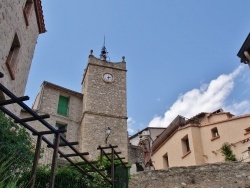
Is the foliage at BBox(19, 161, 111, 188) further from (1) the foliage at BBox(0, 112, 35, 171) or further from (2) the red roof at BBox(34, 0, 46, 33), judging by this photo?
(2) the red roof at BBox(34, 0, 46, 33)

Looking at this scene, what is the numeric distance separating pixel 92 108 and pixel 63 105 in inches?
78.6

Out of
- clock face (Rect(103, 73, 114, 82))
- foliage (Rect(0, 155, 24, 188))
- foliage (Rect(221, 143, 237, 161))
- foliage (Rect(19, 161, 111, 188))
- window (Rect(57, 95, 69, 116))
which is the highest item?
clock face (Rect(103, 73, 114, 82))

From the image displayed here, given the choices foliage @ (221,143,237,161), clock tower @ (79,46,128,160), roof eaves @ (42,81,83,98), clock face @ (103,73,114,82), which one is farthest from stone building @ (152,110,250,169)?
roof eaves @ (42,81,83,98)

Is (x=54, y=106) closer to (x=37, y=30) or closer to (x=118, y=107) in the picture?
(x=118, y=107)

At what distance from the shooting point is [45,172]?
817cm

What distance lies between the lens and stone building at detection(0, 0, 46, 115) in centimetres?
881

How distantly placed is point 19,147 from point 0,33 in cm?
341

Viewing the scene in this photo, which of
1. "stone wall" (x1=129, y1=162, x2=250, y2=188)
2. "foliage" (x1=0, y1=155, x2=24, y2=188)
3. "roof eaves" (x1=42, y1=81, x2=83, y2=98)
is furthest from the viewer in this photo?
"roof eaves" (x1=42, y1=81, x2=83, y2=98)

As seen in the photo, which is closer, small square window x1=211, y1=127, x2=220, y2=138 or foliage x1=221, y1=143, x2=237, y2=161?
foliage x1=221, y1=143, x2=237, y2=161

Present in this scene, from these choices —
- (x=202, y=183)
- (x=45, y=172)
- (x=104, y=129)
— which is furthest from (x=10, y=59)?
(x=104, y=129)

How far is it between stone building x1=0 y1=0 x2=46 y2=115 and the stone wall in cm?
569

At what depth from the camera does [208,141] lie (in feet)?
65.8

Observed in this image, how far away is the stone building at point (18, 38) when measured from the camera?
28.9 ft

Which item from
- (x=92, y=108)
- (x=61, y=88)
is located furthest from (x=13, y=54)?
(x=61, y=88)
